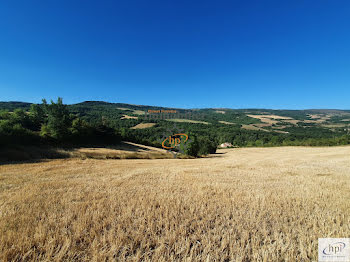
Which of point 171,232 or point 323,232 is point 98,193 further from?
point 323,232

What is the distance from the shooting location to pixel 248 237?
2744 millimetres

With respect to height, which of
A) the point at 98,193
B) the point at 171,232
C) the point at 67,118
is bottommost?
the point at 98,193

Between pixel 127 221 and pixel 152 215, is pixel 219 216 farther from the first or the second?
pixel 127 221

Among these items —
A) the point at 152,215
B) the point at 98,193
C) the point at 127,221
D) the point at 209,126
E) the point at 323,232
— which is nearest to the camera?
the point at 323,232

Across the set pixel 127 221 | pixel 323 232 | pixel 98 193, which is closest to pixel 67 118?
pixel 98 193

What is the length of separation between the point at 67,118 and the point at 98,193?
4182 cm

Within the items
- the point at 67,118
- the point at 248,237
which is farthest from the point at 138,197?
the point at 67,118

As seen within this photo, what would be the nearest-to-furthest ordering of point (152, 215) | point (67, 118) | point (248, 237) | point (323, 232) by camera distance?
point (248, 237), point (323, 232), point (152, 215), point (67, 118)

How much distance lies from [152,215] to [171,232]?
32.1 inches

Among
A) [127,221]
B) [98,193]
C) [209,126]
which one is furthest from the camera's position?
[209,126]

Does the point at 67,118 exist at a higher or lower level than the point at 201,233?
higher

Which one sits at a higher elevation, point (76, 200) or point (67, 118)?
point (67, 118)

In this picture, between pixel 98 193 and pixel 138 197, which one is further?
pixel 98 193

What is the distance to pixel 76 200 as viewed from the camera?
174 inches
